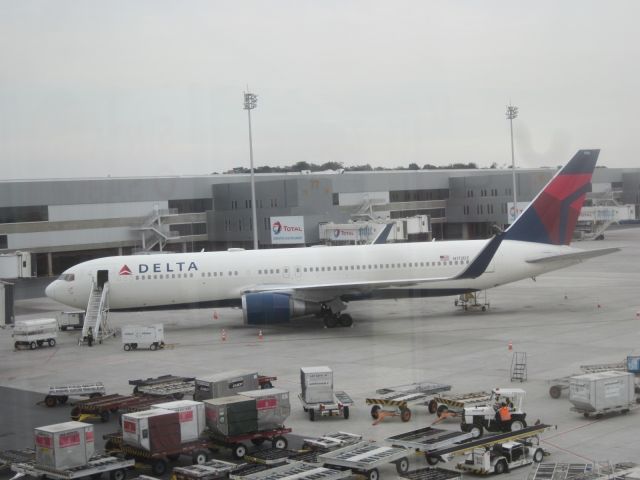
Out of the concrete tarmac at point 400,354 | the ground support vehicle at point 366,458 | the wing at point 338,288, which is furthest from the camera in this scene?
the wing at point 338,288

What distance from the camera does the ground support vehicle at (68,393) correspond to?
1784 centimetres

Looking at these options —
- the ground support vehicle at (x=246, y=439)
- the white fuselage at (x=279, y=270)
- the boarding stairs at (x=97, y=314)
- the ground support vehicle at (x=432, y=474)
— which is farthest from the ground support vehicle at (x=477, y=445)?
the boarding stairs at (x=97, y=314)

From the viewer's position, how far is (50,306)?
38.3m

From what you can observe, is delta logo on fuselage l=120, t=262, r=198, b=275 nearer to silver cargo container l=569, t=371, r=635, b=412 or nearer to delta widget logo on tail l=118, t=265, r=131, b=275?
delta widget logo on tail l=118, t=265, r=131, b=275

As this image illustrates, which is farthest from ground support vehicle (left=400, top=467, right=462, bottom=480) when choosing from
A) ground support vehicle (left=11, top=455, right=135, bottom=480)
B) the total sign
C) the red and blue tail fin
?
the total sign

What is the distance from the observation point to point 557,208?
2988 centimetres

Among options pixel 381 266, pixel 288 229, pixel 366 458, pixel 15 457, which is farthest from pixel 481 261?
pixel 288 229

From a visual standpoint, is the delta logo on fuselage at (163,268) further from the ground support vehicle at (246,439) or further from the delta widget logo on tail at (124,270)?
the ground support vehicle at (246,439)

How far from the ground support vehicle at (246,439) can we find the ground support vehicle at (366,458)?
1.72 meters

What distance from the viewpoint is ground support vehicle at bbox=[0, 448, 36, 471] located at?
517 inches

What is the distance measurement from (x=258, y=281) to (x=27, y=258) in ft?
26.4

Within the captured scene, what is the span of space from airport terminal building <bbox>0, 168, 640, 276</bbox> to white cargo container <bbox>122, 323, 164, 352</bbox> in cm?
954

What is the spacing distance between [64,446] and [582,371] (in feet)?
37.0

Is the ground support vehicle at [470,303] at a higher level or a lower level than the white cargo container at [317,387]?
higher
